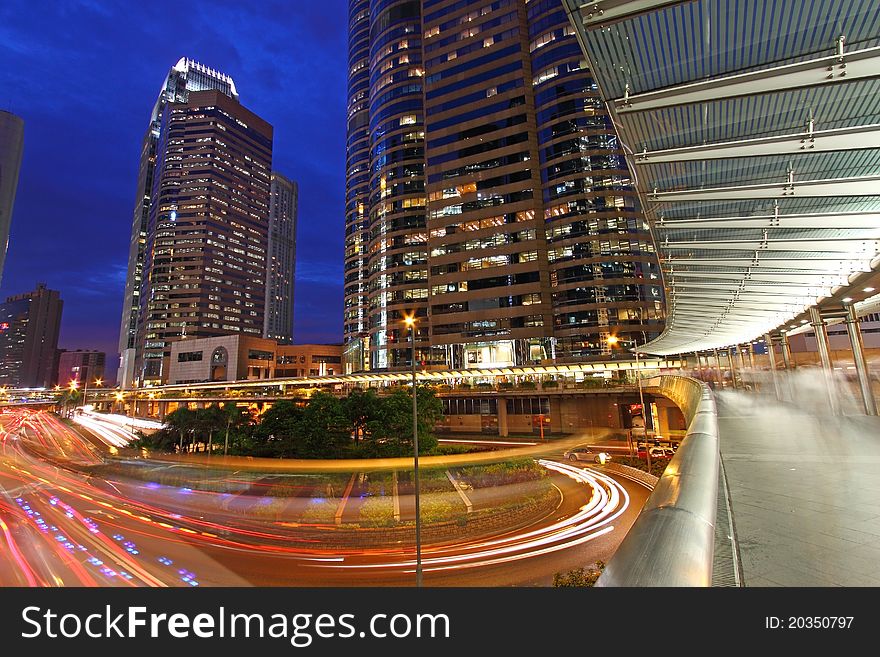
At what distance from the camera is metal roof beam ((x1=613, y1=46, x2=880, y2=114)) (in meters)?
6.93

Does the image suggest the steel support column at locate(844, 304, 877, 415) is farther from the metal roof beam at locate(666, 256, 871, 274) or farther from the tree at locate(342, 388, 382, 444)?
the tree at locate(342, 388, 382, 444)

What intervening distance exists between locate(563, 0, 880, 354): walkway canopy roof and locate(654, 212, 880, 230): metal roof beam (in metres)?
0.04

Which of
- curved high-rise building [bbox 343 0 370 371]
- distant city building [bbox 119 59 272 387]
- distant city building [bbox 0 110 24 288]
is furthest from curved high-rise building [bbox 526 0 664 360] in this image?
distant city building [bbox 0 110 24 288]

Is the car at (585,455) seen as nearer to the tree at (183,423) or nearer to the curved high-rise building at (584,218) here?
the curved high-rise building at (584,218)

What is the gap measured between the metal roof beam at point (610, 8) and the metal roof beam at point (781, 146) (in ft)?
12.3

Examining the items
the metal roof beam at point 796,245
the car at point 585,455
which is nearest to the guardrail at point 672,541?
the metal roof beam at point 796,245

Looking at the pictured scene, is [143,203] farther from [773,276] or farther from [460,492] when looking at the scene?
[773,276]

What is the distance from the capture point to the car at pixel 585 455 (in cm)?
3422

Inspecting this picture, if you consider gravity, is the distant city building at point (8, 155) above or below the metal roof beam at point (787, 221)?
above

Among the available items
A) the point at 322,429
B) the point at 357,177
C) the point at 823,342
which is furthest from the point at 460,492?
the point at 357,177
